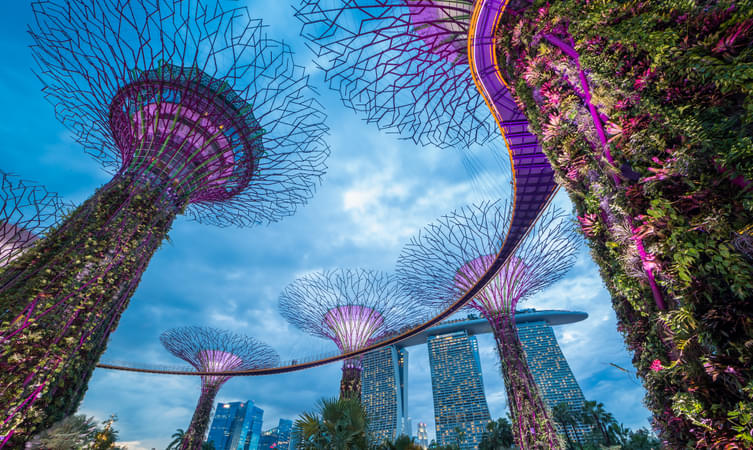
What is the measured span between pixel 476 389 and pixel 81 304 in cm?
9896

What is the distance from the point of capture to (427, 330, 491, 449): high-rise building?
83.1 metres

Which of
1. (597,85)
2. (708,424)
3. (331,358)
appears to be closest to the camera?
(708,424)

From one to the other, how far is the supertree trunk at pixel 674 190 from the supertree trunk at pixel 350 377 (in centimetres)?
1893

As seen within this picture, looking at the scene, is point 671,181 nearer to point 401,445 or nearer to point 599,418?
point 401,445

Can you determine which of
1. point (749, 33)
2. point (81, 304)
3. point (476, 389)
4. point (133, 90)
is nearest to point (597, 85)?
point (749, 33)

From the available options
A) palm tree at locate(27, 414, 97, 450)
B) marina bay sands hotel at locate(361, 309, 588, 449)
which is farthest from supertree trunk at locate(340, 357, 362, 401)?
marina bay sands hotel at locate(361, 309, 588, 449)

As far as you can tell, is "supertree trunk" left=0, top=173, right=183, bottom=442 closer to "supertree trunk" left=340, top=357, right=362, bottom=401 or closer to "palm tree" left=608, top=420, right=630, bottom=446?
"supertree trunk" left=340, top=357, right=362, bottom=401

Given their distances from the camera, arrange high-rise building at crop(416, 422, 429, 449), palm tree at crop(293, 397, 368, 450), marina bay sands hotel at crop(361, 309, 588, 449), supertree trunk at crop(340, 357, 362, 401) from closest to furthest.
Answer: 1. palm tree at crop(293, 397, 368, 450)
2. supertree trunk at crop(340, 357, 362, 401)
3. marina bay sands hotel at crop(361, 309, 588, 449)
4. high-rise building at crop(416, 422, 429, 449)

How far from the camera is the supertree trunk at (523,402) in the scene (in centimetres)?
1239

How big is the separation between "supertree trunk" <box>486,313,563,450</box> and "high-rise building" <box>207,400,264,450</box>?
203 metres

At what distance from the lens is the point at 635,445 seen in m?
24.4

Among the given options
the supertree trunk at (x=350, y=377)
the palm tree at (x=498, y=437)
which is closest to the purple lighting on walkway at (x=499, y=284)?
the supertree trunk at (x=350, y=377)

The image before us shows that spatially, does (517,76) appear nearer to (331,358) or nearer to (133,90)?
(133,90)

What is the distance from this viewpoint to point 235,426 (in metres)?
175
